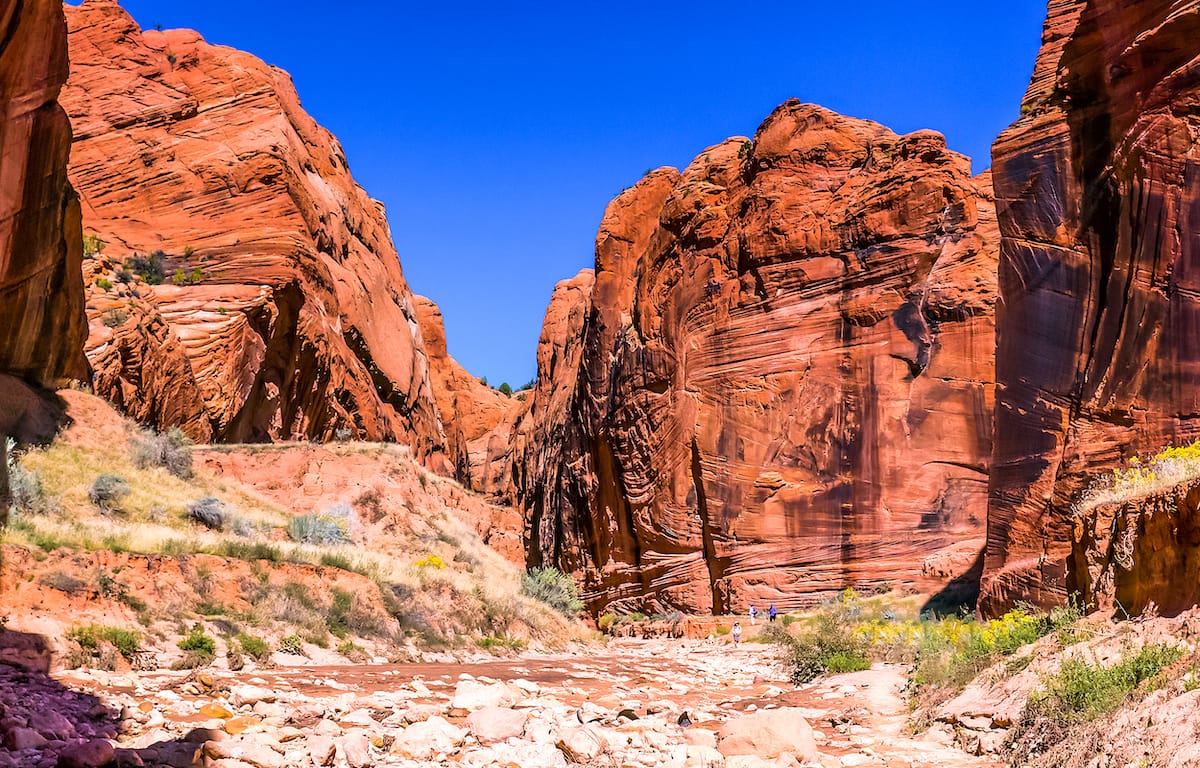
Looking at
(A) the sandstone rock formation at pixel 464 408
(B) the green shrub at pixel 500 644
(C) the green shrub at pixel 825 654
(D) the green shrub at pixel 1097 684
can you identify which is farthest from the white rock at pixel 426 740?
(A) the sandstone rock formation at pixel 464 408

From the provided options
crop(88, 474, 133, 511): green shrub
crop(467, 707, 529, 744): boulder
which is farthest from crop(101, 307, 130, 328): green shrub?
crop(467, 707, 529, 744): boulder

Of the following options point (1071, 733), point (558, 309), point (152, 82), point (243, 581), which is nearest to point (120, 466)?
point (243, 581)

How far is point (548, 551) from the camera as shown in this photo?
51750mm

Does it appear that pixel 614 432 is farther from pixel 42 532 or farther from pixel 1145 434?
pixel 42 532

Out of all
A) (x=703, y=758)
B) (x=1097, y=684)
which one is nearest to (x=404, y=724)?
(x=703, y=758)

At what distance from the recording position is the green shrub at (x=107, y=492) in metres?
19.0

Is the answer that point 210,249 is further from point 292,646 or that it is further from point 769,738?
point 769,738

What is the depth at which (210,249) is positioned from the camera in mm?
33938

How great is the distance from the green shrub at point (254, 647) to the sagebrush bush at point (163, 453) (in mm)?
11185

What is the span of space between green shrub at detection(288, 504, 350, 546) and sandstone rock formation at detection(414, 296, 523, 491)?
3537 cm

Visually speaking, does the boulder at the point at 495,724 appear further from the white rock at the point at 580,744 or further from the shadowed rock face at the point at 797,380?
the shadowed rock face at the point at 797,380

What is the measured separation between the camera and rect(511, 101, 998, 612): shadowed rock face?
35.3 metres

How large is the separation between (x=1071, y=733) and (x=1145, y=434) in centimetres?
1123

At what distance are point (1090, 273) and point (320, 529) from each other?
18856 millimetres
